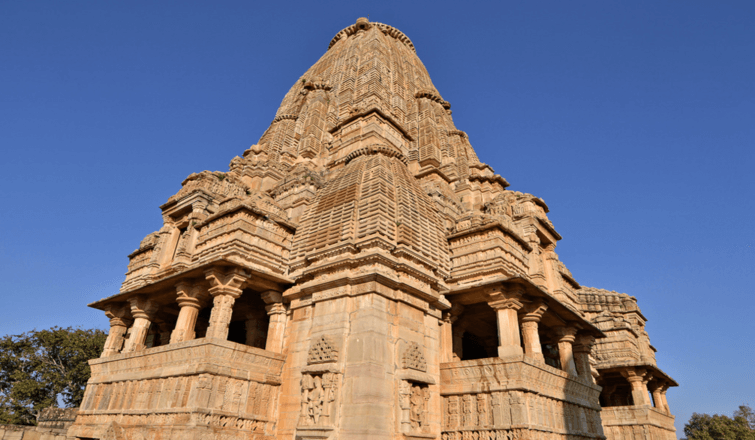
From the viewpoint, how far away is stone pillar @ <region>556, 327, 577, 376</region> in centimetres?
1509

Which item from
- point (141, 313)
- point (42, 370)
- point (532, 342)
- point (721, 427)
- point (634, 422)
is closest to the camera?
point (532, 342)

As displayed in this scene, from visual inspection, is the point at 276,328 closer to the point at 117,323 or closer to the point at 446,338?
the point at 446,338

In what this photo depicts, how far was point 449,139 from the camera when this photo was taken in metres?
27.0

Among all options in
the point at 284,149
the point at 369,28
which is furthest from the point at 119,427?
the point at 369,28

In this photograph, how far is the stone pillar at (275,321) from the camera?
43.4 ft

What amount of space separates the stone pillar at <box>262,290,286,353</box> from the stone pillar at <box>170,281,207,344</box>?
6.97ft

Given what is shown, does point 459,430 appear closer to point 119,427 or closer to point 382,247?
point 382,247

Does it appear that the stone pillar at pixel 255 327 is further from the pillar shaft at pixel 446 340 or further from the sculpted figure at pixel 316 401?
the pillar shaft at pixel 446 340

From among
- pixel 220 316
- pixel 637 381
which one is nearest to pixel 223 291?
pixel 220 316

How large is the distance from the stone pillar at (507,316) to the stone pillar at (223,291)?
785cm

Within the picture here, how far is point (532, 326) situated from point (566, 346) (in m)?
2.82

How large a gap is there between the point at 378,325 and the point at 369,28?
29181 millimetres

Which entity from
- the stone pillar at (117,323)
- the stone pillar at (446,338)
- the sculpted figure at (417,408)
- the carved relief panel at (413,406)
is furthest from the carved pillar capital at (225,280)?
the stone pillar at (117,323)

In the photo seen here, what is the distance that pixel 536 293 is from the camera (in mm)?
13250
